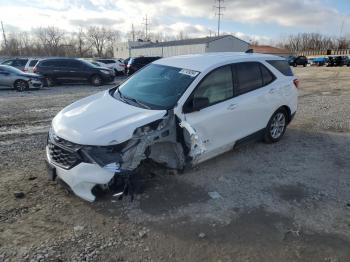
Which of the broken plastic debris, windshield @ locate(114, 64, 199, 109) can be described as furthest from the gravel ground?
windshield @ locate(114, 64, 199, 109)

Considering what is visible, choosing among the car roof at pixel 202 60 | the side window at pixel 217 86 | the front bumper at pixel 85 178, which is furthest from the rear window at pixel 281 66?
the front bumper at pixel 85 178

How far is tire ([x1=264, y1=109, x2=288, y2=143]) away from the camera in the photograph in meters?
6.18

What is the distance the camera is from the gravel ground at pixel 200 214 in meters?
3.29

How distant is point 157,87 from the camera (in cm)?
506

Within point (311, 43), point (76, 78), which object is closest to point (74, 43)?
point (311, 43)

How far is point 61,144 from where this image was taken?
4.04 meters

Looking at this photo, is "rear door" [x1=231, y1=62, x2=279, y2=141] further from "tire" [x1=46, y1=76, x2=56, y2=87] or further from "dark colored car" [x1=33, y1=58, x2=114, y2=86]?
"tire" [x1=46, y1=76, x2=56, y2=87]

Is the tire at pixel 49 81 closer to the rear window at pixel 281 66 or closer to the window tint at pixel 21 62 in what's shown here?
the window tint at pixel 21 62

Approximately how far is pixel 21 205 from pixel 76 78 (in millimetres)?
15924

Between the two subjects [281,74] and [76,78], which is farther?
[76,78]

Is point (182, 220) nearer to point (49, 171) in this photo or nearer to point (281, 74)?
point (49, 171)

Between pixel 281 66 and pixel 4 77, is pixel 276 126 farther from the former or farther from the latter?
pixel 4 77

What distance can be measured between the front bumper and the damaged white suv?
0.01m

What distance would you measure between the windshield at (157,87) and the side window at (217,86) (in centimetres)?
20
